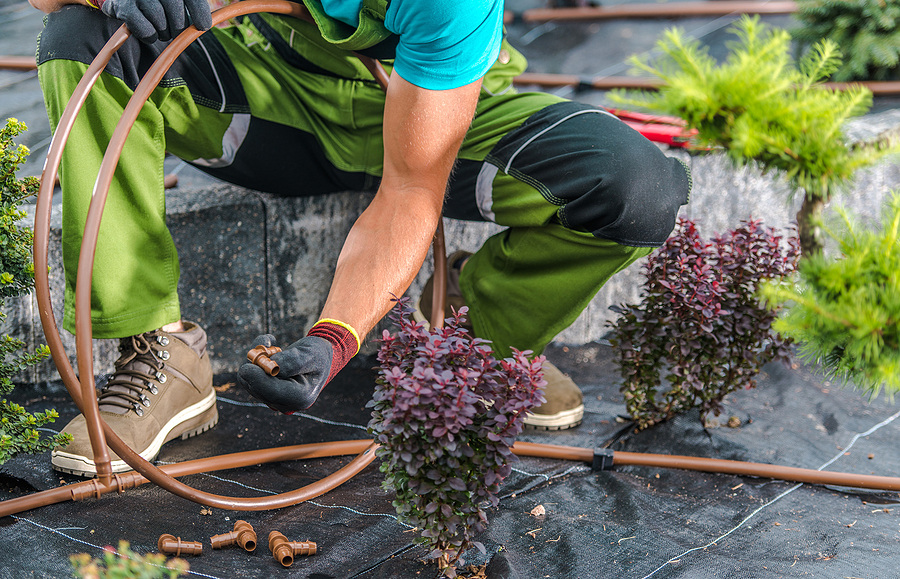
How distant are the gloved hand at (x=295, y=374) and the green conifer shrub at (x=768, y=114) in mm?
1104

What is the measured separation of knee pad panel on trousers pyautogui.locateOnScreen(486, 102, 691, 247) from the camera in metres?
1.74

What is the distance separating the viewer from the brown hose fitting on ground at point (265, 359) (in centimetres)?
123

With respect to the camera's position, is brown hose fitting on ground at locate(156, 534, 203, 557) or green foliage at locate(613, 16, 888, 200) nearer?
brown hose fitting on ground at locate(156, 534, 203, 557)

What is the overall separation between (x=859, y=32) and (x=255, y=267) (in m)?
3.20

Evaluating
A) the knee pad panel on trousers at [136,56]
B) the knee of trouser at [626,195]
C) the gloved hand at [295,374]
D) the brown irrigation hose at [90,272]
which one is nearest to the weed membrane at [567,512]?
the brown irrigation hose at [90,272]

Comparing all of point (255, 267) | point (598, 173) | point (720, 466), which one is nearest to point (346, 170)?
point (255, 267)

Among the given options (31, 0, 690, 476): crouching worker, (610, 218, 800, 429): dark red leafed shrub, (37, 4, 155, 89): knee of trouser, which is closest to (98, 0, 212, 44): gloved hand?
(31, 0, 690, 476): crouching worker

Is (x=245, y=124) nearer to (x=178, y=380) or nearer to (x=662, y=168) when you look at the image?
(x=178, y=380)

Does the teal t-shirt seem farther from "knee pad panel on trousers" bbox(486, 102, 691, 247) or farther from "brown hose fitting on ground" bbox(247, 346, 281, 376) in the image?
"brown hose fitting on ground" bbox(247, 346, 281, 376)

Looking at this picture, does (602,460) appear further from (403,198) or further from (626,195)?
(403,198)

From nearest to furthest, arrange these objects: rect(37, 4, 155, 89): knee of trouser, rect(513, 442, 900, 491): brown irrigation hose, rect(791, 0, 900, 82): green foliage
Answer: rect(37, 4, 155, 89): knee of trouser → rect(513, 442, 900, 491): brown irrigation hose → rect(791, 0, 900, 82): green foliage

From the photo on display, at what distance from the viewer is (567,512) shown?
1.62m

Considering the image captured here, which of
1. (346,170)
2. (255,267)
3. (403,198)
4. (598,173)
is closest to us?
(403,198)

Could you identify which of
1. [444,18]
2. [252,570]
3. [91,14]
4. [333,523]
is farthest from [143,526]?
[444,18]
